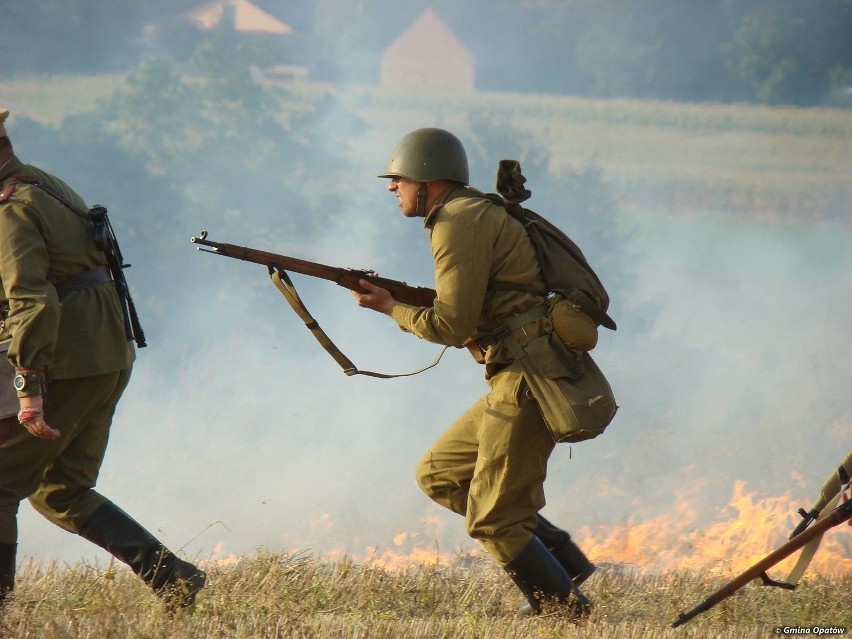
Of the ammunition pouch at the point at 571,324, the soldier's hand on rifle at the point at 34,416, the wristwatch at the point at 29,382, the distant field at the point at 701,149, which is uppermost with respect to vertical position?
the distant field at the point at 701,149

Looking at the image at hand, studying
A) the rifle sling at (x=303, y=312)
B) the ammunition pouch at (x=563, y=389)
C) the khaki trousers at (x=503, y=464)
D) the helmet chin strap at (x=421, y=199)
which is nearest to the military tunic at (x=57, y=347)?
the rifle sling at (x=303, y=312)

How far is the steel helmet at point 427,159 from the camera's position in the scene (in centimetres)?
499

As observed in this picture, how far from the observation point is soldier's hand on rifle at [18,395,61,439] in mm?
4629

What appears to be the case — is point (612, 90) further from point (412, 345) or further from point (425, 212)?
point (425, 212)

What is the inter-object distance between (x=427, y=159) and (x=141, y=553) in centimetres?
202

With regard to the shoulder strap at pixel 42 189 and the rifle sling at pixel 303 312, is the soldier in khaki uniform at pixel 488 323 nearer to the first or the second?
the rifle sling at pixel 303 312

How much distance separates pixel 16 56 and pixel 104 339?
6.52 metres

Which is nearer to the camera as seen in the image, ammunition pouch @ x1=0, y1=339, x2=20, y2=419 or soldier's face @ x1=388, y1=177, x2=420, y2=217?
ammunition pouch @ x1=0, y1=339, x2=20, y2=419

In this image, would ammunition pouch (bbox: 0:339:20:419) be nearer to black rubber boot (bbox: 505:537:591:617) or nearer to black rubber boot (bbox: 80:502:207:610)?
black rubber boot (bbox: 80:502:207:610)

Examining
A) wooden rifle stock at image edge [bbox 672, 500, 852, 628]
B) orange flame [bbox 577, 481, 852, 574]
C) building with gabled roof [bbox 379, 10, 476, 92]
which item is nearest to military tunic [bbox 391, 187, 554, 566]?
wooden rifle stock at image edge [bbox 672, 500, 852, 628]

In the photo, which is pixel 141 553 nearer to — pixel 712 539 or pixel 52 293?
pixel 52 293

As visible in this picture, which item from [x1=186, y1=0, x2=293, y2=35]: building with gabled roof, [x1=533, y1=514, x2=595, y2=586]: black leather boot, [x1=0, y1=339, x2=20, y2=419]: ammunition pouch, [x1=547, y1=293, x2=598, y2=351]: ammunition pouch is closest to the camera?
[x1=0, y1=339, x2=20, y2=419]: ammunition pouch

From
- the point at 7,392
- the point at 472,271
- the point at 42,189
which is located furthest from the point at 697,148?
the point at 7,392

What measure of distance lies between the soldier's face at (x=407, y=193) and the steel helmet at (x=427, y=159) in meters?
0.04
